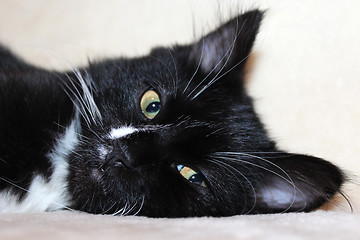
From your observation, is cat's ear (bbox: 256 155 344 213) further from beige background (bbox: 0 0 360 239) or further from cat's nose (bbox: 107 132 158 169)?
cat's nose (bbox: 107 132 158 169)

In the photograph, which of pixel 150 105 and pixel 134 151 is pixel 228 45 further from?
pixel 134 151

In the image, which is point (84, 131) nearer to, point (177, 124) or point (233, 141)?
point (177, 124)

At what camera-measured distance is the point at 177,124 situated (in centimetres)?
138

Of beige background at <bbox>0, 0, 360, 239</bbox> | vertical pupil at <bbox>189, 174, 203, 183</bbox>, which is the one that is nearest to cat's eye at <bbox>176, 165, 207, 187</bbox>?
vertical pupil at <bbox>189, 174, 203, 183</bbox>

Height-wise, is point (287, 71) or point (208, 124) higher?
point (287, 71)

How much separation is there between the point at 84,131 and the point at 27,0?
3.95ft

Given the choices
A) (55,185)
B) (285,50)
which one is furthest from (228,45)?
(55,185)

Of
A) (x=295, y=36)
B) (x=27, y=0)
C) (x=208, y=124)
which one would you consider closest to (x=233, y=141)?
(x=208, y=124)

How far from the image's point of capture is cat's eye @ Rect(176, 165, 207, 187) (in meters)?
1.37

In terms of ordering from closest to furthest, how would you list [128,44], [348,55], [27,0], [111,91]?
[111,91] → [348,55] → [128,44] → [27,0]

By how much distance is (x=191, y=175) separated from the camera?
4.53 ft

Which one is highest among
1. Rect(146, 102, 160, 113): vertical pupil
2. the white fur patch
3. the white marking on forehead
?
Rect(146, 102, 160, 113): vertical pupil

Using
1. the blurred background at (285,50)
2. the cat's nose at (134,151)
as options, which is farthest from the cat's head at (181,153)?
the blurred background at (285,50)

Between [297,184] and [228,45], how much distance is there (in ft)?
2.00
